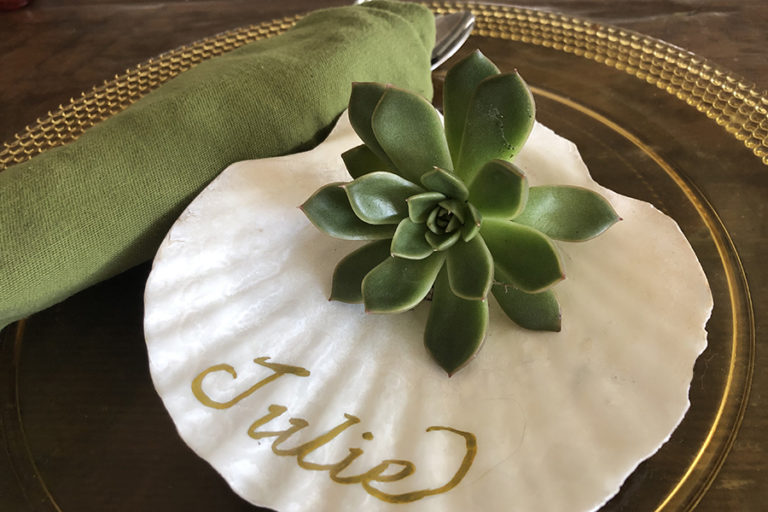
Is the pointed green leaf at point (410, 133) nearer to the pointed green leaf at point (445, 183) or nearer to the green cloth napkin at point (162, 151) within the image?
the pointed green leaf at point (445, 183)

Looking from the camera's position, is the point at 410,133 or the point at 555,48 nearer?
the point at 410,133

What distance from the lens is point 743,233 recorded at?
0.46m

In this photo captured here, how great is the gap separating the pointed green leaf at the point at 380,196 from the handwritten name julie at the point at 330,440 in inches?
4.0

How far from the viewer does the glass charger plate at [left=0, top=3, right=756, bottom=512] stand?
1.22 ft

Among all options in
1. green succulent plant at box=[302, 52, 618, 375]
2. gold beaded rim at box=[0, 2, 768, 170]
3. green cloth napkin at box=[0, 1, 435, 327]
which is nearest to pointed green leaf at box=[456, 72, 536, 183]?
green succulent plant at box=[302, 52, 618, 375]

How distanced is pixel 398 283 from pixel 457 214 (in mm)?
51

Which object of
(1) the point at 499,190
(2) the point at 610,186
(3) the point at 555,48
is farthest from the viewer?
(3) the point at 555,48

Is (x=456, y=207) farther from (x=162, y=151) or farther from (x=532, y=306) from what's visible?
(x=162, y=151)

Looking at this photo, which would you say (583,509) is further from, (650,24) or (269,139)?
(650,24)

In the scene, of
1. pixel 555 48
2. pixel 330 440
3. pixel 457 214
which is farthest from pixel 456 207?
pixel 555 48

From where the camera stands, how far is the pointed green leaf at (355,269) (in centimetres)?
38

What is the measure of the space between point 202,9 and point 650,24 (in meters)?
0.49

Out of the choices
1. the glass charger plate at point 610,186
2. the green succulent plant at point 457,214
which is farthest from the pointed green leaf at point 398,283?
the glass charger plate at point 610,186

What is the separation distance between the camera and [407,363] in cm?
38
